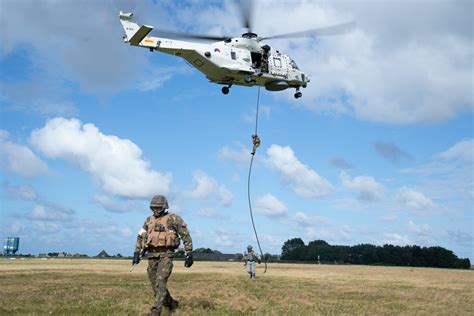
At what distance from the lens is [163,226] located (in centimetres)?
1034

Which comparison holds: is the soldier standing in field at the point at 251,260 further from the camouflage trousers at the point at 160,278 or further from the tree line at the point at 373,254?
the tree line at the point at 373,254

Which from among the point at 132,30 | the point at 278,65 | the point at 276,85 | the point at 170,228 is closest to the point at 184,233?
the point at 170,228

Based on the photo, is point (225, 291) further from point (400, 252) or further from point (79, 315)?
point (400, 252)

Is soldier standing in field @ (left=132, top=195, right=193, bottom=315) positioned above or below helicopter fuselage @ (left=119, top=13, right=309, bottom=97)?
below

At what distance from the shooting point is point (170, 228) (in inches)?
407

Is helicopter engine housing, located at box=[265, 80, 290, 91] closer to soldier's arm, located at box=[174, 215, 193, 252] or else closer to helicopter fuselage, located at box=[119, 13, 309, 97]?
helicopter fuselage, located at box=[119, 13, 309, 97]

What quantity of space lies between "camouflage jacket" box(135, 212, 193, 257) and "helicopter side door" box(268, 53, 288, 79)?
17911 mm

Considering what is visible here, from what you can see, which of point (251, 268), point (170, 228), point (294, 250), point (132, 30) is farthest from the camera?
point (294, 250)

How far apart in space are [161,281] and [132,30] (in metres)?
17.5

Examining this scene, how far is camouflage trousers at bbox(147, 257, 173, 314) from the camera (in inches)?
377

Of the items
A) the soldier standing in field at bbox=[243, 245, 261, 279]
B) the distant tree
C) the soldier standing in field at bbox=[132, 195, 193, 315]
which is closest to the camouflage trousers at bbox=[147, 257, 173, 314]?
the soldier standing in field at bbox=[132, 195, 193, 315]

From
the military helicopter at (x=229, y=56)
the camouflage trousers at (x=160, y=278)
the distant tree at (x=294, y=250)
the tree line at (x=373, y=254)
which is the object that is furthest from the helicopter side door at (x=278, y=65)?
the distant tree at (x=294, y=250)

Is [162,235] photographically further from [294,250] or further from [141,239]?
[294,250]

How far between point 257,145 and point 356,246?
387ft
